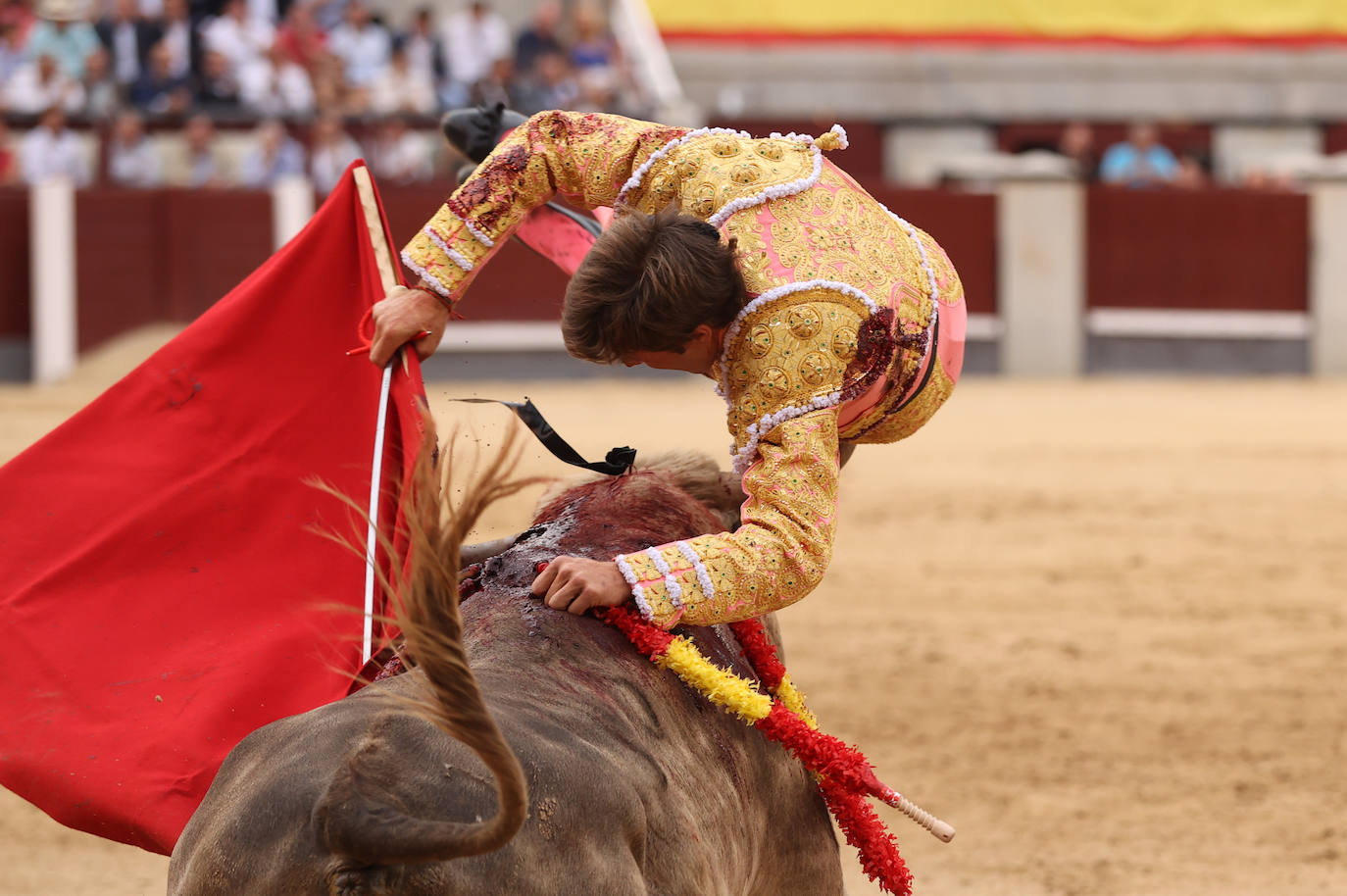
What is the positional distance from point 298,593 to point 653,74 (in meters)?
11.4

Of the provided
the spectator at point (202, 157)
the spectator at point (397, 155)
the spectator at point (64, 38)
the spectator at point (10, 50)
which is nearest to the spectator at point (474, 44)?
the spectator at point (397, 155)

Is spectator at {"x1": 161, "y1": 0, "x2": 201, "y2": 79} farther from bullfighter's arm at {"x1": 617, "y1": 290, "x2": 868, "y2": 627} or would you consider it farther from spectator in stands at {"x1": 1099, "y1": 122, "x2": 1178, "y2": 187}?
bullfighter's arm at {"x1": 617, "y1": 290, "x2": 868, "y2": 627}

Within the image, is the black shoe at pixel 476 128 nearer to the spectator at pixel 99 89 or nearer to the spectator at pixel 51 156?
the spectator at pixel 51 156

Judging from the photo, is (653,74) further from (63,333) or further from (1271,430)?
(1271,430)

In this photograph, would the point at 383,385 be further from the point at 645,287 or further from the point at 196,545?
the point at 645,287

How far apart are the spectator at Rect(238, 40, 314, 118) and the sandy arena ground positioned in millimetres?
2864

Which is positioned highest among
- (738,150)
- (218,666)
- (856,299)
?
(738,150)

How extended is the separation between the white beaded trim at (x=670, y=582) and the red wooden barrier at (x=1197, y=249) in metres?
10.3

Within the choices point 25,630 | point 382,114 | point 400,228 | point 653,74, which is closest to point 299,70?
point 382,114

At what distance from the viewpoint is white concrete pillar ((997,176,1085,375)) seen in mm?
11664

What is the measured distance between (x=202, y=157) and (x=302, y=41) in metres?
1.19

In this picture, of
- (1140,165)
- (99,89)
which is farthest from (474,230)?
(1140,165)

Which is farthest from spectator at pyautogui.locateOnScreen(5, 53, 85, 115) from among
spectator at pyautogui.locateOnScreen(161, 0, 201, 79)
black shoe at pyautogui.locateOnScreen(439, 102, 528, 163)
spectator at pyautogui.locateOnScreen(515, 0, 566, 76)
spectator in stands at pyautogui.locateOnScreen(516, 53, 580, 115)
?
black shoe at pyautogui.locateOnScreen(439, 102, 528, 163)

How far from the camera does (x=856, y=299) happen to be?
7.06 feet
